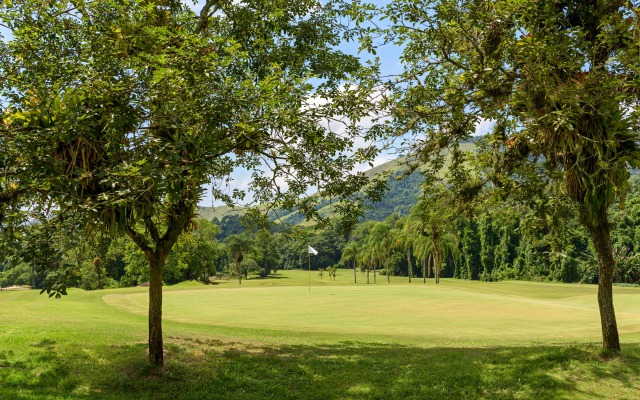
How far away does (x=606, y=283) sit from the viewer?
1080cm

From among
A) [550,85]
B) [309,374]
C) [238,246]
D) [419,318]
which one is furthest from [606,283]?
[238,246]

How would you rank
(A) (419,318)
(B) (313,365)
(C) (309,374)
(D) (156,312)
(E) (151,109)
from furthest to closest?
(A) (419,318), (B) (313,365), (D) (156,312), (C) (309,374), (E) (151,109)

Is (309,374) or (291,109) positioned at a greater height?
(291,109)

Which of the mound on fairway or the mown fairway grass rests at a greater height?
the mown fairway grass

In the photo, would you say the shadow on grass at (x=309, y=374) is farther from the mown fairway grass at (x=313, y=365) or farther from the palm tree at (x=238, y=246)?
the palm tree at (x=238, y=246)

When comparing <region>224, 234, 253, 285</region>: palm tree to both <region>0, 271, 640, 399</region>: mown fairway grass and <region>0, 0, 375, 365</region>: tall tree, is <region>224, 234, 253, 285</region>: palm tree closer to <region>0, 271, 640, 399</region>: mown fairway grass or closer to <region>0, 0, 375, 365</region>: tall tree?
<region>0, 271, 640, 399</region>: mown fairway grass

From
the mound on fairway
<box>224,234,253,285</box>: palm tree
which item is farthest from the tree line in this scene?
<box>224,234,253,285</box>: palm tree

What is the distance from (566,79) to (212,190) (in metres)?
9.56

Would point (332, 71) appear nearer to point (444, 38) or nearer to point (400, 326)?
point (444, 38)

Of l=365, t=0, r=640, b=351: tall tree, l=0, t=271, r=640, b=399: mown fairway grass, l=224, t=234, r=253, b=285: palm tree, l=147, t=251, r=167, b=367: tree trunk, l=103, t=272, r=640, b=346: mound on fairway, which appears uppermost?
l=365, t=0, r=640, b=351: tall tree

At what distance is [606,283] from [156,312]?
10.7 metres

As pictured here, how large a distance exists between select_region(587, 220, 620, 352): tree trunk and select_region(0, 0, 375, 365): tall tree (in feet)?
19.1

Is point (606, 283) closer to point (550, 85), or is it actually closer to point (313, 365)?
point (550, 85)

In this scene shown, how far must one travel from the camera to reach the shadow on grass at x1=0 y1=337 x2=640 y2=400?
934 centimetres
